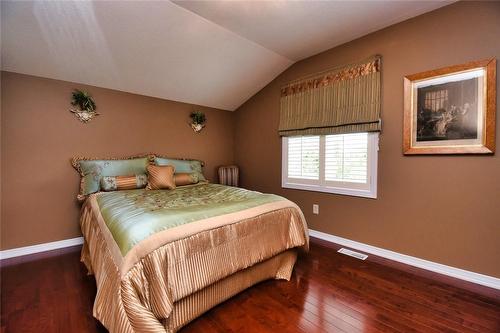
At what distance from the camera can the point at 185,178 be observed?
338 centimetres

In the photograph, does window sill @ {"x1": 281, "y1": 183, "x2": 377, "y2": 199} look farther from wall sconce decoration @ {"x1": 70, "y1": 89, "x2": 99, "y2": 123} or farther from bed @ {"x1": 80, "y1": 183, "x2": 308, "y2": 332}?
wall sconce decoration @ {"x1": 70, "y1": 89, "x2": 99, "y2": 123}

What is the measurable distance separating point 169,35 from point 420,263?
3.70 meters

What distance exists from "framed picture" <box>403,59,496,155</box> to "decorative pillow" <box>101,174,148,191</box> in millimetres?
3244

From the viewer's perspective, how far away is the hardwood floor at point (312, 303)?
153 cm

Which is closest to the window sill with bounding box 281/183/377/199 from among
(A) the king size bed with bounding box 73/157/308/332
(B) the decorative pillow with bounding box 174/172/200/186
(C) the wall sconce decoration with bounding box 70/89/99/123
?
(A) the king size bed with bounding box 73/157/308/332

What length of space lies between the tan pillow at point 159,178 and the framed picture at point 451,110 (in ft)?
9.43

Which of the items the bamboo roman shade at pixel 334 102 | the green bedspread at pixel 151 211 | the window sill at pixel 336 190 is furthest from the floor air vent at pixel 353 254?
the bamboo roman shade at pixel 334 102

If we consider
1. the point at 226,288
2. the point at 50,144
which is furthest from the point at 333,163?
the point at 50,144

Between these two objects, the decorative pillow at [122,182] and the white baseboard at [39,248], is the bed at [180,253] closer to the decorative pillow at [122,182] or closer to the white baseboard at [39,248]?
the decorative pillow at [122,182]

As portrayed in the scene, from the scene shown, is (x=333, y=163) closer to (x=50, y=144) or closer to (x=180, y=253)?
(x=180, y=253)

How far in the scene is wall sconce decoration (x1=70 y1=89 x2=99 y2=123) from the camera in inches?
115

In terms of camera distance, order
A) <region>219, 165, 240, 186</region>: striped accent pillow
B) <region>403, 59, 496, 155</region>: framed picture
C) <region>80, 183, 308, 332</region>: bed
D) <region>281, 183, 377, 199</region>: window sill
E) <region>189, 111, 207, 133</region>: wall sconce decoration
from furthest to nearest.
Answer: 1. <region>219, 165, 240, 186</region>: striped accent pillow
2. <region>189, 111, 207, 133</region>: wall sconce decoration
3. <region>281, 183, 377, 199</region>: window sill
4. <region>403, 59, 496, 155</region>: framed picture
5. <region>80, 183, 308, 332</region>: bed

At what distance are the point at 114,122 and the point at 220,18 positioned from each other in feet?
6.78

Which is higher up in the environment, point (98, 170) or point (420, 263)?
point (98, 170)
